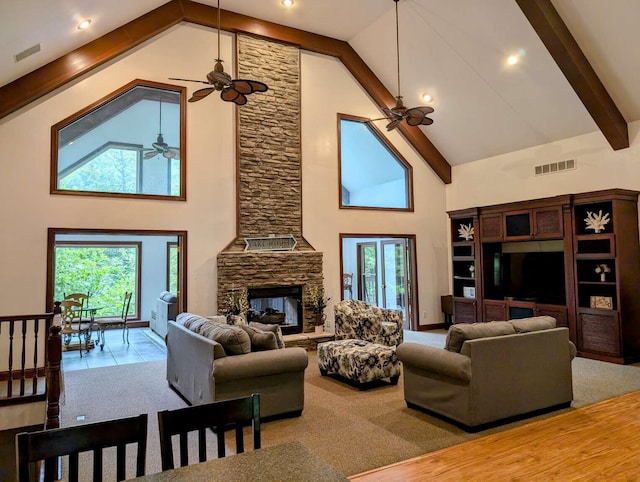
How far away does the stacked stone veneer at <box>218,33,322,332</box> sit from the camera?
7574 mm

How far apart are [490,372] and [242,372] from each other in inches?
87.1

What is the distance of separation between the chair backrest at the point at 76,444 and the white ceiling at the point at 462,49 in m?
4.54

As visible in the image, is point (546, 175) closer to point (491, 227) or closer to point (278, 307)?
point (491, 227)

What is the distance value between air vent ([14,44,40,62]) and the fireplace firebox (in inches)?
176

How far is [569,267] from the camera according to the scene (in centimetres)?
698

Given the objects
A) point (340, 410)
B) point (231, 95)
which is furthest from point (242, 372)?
point (231, 95)

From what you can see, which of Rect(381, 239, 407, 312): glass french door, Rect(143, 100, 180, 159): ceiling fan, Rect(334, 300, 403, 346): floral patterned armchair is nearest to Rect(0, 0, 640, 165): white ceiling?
Rect(143, 100, 180, 159): ceiling fan

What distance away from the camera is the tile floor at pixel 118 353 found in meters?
6.89

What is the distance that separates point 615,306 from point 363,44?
20.8ft

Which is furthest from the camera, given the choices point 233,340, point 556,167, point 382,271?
point 382,271

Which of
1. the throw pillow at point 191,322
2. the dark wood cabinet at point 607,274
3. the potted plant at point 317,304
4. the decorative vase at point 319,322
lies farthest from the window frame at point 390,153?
the throw pillow at point 191,322

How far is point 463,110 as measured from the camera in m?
8.45

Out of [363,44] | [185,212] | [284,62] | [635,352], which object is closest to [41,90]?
[185,212]

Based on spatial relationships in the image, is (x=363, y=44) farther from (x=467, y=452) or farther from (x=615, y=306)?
(x=467, y=452)
